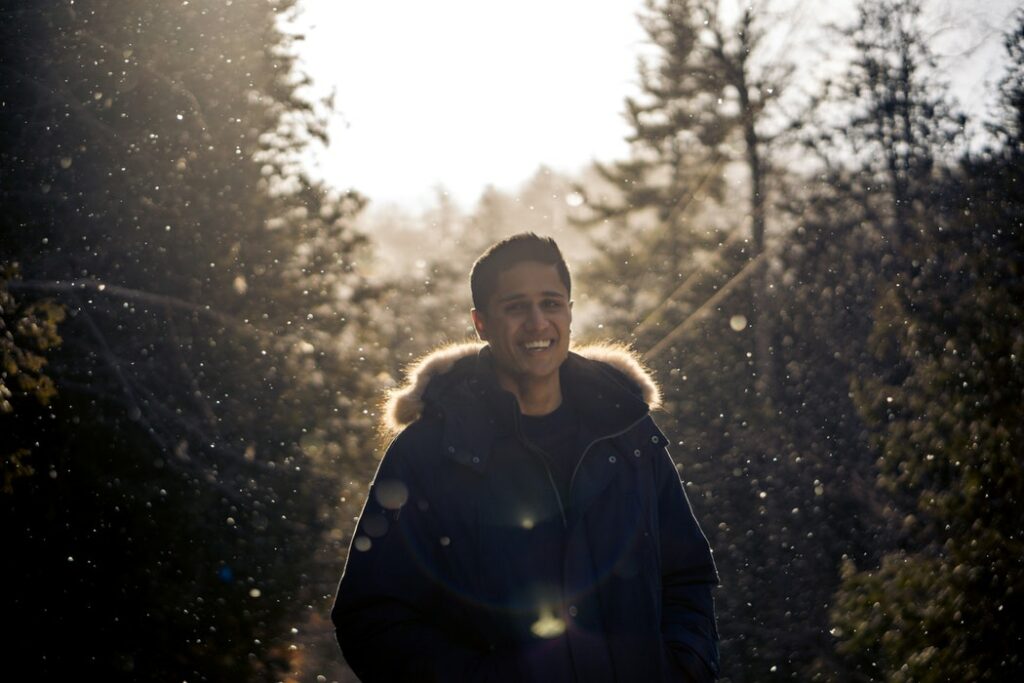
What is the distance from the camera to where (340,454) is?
1381 centimetres

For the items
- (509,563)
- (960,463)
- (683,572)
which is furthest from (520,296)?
(960,463)

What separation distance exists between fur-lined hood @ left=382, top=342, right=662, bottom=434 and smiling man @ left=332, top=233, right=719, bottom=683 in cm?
1

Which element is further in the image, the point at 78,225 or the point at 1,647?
the point at 78,225

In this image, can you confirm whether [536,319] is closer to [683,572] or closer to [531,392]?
[531,392]

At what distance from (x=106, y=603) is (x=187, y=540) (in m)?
1.55

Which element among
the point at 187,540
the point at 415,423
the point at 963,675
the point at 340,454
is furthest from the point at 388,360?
the point at 415,423

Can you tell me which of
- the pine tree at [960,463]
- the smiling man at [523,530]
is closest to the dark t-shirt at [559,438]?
the smiling man at [523,530]

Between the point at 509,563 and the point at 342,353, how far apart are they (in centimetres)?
1245

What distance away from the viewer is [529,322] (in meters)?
3.23

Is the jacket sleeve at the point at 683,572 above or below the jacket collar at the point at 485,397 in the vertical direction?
below

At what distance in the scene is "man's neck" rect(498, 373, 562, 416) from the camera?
10.7ft

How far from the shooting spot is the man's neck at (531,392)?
3.27m

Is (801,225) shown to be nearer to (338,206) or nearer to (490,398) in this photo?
(338,206)

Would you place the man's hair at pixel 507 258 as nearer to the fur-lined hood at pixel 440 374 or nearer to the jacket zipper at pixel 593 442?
the fur-lined hood at pixel 440 374
